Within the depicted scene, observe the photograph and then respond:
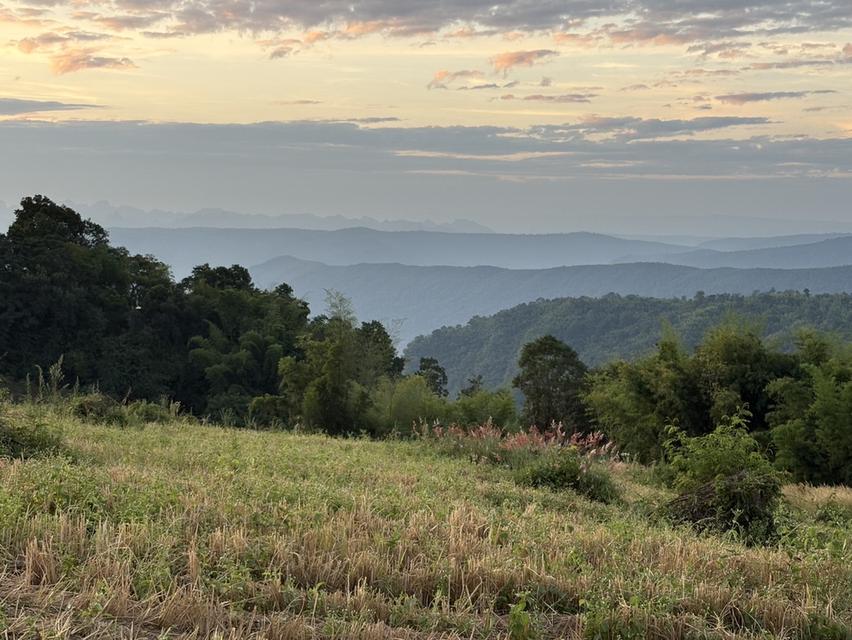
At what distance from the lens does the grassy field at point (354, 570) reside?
3549 millimetres

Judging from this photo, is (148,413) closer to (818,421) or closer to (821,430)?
(821,430)

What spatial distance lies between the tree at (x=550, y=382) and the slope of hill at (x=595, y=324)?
6107cm

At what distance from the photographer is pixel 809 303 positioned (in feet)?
384

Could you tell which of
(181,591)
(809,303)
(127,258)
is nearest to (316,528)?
(181,591)

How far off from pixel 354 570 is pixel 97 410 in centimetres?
1200

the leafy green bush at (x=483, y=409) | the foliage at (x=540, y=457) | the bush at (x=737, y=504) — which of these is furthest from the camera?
the leafy green bush at (x=483, y=409)

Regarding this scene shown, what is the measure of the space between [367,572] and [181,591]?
3.51ft

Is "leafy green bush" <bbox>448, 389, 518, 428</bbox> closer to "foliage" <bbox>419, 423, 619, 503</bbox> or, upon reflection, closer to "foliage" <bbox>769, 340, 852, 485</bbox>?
"foliage" <bbox>769, 340, 852, 485</bbox>

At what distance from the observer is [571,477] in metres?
10.8

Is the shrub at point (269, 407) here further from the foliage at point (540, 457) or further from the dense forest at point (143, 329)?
the foliage at point (540, 457)

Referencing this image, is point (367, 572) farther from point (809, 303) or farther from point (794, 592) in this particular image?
point (809, 303)

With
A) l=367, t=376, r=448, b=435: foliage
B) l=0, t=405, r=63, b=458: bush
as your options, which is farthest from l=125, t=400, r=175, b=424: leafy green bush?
l=367, t=376, r=448, b=435: foliage

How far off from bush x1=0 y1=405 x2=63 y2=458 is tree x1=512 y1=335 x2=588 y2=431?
3499 cm

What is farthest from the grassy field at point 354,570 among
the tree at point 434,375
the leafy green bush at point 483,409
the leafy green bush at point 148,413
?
the tree at point 434,375
